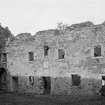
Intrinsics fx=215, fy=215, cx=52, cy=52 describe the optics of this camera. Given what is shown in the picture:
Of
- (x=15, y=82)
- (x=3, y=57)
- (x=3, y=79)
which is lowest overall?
(x=15, y=82)

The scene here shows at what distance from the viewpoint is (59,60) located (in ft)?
63.9

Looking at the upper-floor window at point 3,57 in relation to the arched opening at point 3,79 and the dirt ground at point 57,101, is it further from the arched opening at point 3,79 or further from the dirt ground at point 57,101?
the dirt ground at point 57,101

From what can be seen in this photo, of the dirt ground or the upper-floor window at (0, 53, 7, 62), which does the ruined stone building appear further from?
the dirt ground

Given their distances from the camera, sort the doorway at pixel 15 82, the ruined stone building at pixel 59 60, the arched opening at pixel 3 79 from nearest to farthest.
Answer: the ruined stone building at pixel 59 60, the doorway at pixel 15 82, the arched opening at pixel 3 79

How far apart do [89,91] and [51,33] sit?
6.40 m

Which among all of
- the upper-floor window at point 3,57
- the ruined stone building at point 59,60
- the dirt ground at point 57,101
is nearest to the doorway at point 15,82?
the ruined stone building at point 59,60

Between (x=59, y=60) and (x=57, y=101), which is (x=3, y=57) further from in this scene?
(x=57, y=101)

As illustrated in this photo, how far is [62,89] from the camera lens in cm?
1898

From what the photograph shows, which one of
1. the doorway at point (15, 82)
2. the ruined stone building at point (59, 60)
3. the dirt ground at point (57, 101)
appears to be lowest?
the dirt ground at point (57, 101)

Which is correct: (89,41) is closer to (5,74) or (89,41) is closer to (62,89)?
(62,89)

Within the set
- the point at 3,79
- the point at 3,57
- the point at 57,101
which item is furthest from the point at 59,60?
Result: the point at 3,79

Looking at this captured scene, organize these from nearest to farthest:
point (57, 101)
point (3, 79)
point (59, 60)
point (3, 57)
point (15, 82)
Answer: point (57, 101), point (59, 60), point (15, 82), point (3, 57), point (3, 79)

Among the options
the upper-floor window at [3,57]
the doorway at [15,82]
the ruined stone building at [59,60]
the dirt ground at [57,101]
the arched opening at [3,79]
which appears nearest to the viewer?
the dirt ground at [57,101]

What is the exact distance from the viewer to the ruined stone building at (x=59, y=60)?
17.5 m
